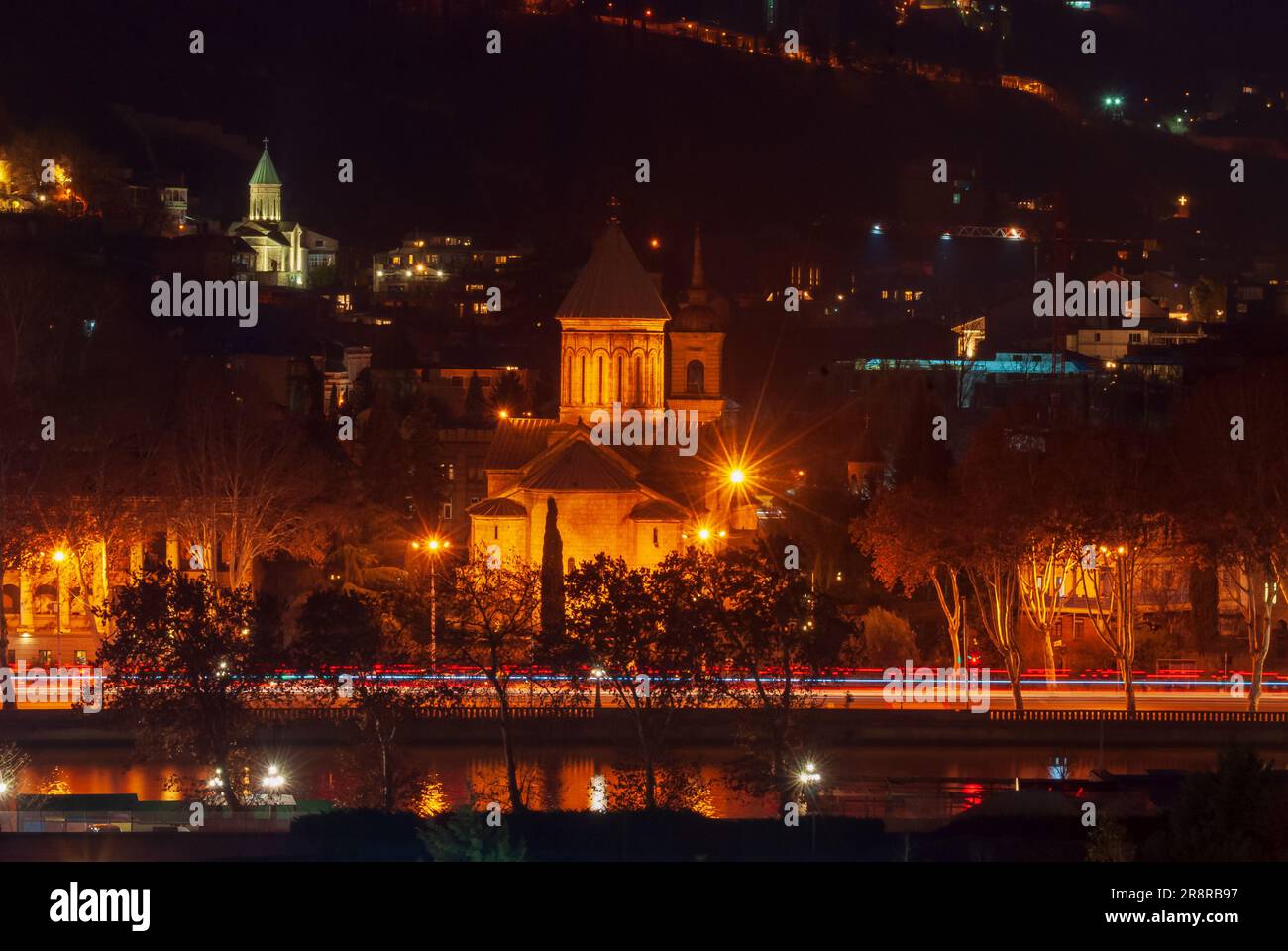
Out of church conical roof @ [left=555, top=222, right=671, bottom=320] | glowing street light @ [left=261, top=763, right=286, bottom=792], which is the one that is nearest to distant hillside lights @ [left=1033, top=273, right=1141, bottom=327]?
church conical roof @ [left=555, top=222, right=671, bottom=320]

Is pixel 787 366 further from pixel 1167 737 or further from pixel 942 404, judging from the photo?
pixel 1167 737

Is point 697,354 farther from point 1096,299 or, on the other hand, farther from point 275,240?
point 275,240

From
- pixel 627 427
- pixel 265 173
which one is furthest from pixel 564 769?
pixel 265 173

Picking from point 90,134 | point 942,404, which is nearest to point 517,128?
point 90,134

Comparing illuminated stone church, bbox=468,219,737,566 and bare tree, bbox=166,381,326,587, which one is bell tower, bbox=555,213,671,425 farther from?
bare tree, bbox=166,381,326,587

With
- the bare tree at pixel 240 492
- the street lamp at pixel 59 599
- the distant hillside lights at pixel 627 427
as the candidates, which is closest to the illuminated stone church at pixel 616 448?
the distant hillside lights at pixel 627 427
